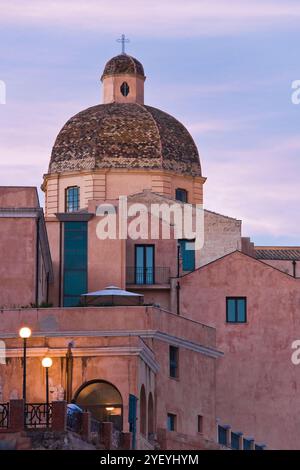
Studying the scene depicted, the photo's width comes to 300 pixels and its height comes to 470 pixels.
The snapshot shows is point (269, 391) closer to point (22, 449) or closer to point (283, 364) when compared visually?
point (283, 364)

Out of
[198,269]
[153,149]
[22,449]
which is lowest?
[22,449]

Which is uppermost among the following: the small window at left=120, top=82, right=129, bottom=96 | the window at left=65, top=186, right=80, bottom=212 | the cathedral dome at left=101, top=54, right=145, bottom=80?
the cathedral dome at left=101, top=54, right=145, bottom=80

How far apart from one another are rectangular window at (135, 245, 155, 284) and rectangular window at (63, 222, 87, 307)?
2.38m

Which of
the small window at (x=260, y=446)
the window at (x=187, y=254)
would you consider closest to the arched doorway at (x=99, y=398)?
the small window at (x=260, y=446)

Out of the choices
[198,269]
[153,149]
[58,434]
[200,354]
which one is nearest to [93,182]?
[153,149]

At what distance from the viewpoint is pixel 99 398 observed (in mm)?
69312

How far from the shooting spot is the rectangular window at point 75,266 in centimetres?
8912

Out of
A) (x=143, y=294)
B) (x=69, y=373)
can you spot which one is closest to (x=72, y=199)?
(x=143, y=294)

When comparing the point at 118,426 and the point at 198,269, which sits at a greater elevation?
the point at 198,269

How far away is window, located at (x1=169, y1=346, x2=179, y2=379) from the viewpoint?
76.2m

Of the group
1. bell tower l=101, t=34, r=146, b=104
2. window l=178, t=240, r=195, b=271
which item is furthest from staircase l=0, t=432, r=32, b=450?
bell tower l=101, t=34, r=146, b=104

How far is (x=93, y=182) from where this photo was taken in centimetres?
10219

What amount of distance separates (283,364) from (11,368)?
20.7 metres

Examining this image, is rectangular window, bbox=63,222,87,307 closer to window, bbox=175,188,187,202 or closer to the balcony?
the balcony
